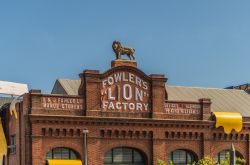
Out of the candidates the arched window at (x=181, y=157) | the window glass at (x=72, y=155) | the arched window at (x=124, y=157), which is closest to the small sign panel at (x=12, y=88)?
the arched window at (x=124, y=157)

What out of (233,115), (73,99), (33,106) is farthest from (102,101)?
(233,115)

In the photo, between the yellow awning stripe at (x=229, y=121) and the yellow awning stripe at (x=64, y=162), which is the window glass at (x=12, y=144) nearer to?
the yellow awning stripe at (x=64, y=162)

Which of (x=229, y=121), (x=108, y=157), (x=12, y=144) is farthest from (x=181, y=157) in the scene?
(x=12, y=144)

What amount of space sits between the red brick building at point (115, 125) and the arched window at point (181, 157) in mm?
70

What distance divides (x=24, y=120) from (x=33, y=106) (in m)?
1.22

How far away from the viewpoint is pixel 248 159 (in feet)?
164

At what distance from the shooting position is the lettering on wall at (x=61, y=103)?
Result: 41656mm

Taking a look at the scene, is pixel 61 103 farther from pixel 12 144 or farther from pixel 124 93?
pixel 12 144

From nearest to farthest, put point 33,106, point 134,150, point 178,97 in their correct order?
point 33,106 → point 134,150 → point 178,97

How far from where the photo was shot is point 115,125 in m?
43.9

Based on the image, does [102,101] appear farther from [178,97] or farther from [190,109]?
[178,97]

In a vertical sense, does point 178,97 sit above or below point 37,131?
above

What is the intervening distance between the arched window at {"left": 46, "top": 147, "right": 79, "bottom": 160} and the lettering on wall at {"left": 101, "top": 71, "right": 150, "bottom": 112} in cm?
393

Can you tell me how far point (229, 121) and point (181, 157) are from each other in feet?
16.9
